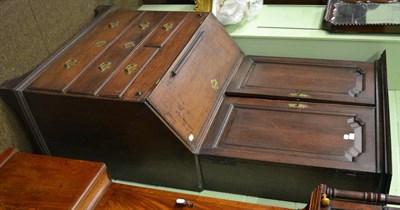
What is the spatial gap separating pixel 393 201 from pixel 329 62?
4.06ft

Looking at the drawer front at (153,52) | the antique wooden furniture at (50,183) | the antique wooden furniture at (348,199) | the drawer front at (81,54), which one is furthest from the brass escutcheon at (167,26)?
the antique wooden furniture at (348,199)

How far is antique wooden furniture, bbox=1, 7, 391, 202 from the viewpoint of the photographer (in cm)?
169

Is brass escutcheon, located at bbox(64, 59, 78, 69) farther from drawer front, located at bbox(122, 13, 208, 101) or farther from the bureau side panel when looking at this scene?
drawer front, located at bbox(122, 13, 208, 101)

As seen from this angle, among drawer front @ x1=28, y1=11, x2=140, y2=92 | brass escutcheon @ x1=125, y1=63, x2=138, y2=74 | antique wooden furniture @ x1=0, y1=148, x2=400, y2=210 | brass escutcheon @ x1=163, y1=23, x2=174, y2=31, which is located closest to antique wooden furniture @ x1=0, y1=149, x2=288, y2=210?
antique wooden furniture @ x1=0, y1=148, x2=400, y2=210

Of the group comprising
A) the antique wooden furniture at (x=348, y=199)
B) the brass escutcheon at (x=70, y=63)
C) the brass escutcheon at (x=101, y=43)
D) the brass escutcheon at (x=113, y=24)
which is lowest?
the antique wooden furniture at (x=348, y=199)

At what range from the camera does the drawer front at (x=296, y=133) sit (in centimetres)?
167

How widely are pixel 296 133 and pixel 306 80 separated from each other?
1.54 ft

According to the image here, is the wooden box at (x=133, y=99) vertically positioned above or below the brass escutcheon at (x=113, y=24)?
below

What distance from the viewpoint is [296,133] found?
183 cm

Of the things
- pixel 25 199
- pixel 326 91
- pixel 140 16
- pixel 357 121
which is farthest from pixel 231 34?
pixel 25 199

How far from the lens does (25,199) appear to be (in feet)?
4.49

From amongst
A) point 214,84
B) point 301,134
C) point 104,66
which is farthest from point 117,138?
point 301,134

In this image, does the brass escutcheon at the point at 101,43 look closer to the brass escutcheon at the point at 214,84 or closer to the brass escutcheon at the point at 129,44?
the brass escutcheon at the point at 129,44

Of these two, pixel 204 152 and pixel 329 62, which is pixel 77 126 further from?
pixel 329 62
